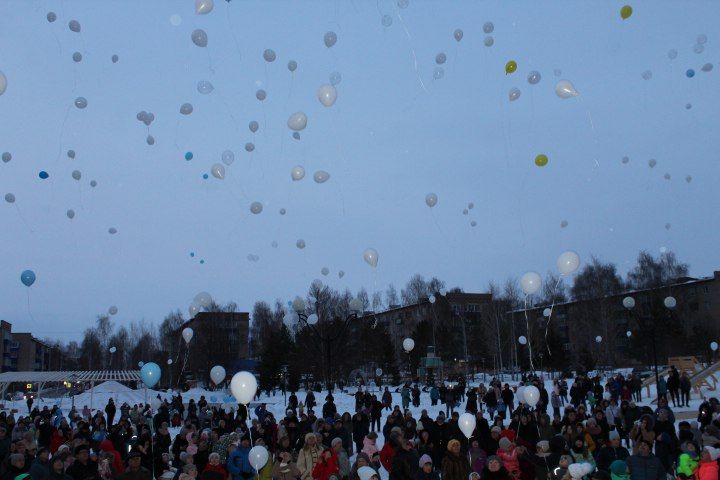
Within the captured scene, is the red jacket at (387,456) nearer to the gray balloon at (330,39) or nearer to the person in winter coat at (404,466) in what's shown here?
the person in winter coat at (404,466)

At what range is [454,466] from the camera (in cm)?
863

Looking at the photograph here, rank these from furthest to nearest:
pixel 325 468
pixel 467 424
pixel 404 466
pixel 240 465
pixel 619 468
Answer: pixel 467 424
pixel 240 465
pixel 325 468
pixel 404 466
pixel 619 468

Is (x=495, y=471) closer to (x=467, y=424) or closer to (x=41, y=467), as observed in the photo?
(x=467, y=424)

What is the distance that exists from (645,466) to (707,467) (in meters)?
0.70

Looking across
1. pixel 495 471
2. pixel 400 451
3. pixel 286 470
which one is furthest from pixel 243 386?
pixel 495 471

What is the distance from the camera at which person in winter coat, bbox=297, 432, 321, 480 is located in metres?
9.35

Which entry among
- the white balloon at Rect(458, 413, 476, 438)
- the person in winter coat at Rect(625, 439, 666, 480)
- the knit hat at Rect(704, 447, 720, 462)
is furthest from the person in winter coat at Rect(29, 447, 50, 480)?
the knit hat at Rect(704, 447, 720, 462)

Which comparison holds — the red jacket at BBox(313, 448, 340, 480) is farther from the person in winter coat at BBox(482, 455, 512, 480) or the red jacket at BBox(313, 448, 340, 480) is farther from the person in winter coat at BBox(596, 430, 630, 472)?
the person in winter coat at BBox(596, 430, 630, 472)

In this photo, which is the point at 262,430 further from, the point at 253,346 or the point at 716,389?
the point at 253,346

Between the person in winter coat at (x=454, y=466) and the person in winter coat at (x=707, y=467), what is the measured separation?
2.80m

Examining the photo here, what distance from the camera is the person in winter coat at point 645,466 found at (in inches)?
315

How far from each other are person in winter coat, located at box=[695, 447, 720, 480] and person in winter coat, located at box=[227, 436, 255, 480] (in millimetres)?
6020

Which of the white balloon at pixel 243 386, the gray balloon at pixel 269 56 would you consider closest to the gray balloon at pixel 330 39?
the gray balloon at pixel 269 56

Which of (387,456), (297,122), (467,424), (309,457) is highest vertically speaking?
(297,122)
